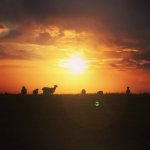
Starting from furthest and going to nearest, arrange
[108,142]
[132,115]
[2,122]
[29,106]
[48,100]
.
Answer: [48,100] < [29,106] < [132,115] < [2,122] < [108,142]

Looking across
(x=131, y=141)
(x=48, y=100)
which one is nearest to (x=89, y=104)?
(x=48, y=100)

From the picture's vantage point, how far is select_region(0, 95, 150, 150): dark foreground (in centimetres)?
2725

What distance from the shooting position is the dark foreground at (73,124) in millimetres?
27250

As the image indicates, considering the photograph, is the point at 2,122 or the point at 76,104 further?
the point at 76,104

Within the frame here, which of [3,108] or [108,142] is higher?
[3,108]

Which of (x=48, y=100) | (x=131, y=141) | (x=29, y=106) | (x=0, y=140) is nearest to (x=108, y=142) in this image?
(x=131, y=141)

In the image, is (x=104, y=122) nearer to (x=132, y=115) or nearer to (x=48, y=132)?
(x=132, y=115)

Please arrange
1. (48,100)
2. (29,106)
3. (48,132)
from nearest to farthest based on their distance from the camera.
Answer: (48,132)
(29,106)
(48,100)

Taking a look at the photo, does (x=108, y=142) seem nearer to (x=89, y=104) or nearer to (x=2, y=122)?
(x=2, y=122)

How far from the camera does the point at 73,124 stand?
3177cm

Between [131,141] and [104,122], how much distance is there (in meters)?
5.07

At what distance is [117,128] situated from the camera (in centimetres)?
3108

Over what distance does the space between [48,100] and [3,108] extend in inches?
272

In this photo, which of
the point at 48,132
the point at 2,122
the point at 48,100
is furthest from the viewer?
the point at 48,100
